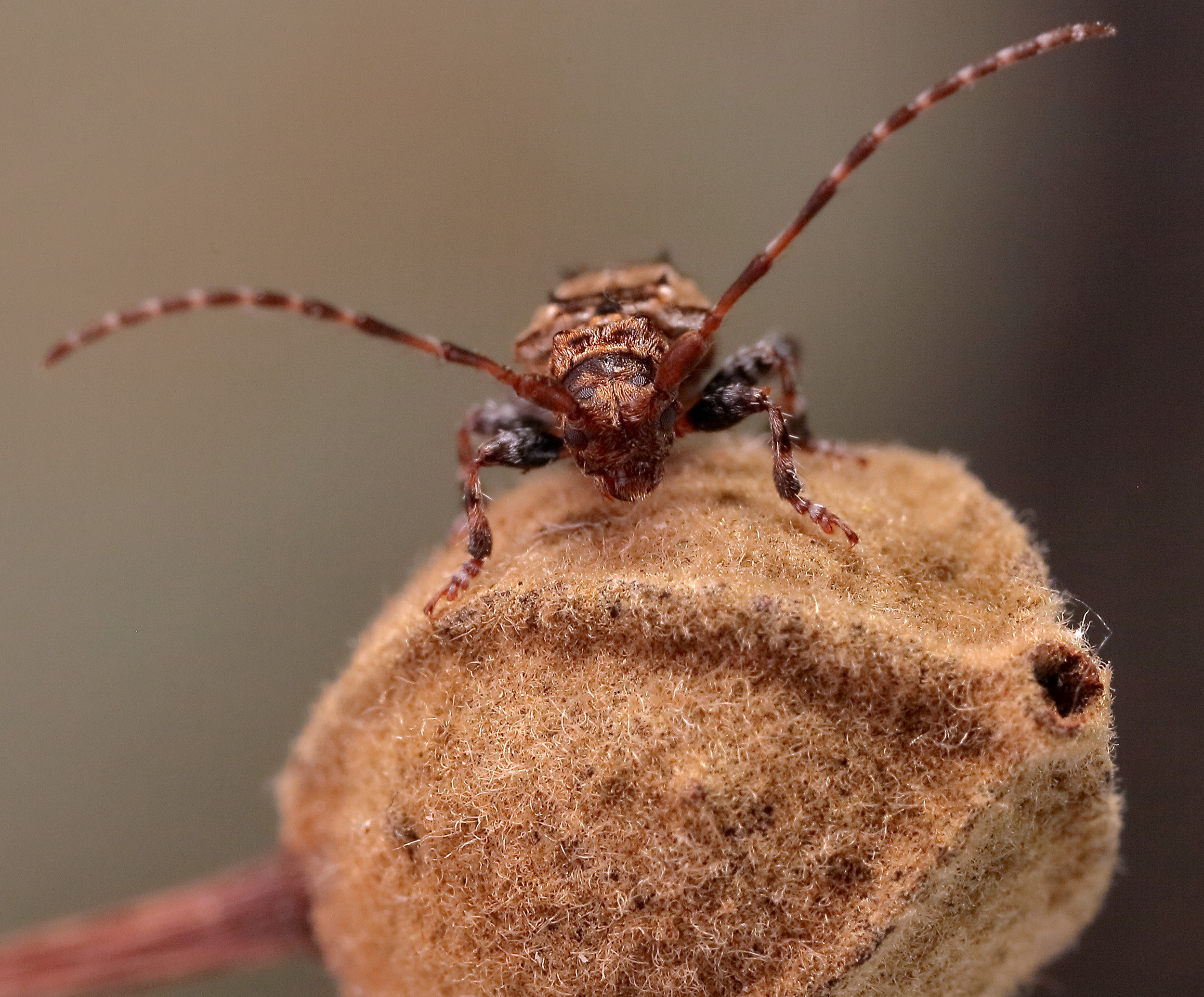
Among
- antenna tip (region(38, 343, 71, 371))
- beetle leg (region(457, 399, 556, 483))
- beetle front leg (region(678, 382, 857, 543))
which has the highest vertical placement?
beetle leg (region(457, 399, 556, 483))

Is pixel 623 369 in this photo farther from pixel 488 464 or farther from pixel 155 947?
pixel 155 947

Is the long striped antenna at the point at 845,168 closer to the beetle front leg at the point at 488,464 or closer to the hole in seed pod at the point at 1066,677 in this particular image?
the beetle front leg at the point at 488,464

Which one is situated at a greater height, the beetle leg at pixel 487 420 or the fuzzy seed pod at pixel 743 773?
the beetle leg at pixel 487 420

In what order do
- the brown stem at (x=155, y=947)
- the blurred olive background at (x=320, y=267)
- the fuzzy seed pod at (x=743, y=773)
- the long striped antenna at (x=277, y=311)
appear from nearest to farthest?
the fuzzy seed pod at (x=743, y=773), the long striped antenna at (x=277, y=311), the brown stem at (x=155, y=947), the blurred olive background at (x=320, y=267)

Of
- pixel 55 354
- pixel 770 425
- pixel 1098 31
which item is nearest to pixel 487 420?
pixel 770 425

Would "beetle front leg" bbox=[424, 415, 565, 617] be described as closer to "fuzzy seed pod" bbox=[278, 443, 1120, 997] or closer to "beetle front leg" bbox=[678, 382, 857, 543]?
"fuzzy seed pod" bbox=[278, 443, 1120, 997]

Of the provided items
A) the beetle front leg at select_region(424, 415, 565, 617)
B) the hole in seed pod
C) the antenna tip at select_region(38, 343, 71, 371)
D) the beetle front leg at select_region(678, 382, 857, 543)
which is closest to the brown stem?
the beetle front leg at select_region(424, 415, 565, 617)

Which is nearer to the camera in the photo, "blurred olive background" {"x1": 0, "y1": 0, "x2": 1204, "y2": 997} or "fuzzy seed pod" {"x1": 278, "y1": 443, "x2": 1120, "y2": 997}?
"fuzzy seed pod" {"x1": 278, "y1": 443, "x2": 1120, "y2": 997}

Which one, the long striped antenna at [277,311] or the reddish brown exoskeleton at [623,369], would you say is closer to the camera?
the reddish brown exoskeleton at [623,369]

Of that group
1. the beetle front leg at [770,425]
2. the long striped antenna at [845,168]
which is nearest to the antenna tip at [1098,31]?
the long striped antenna at [845,168]
